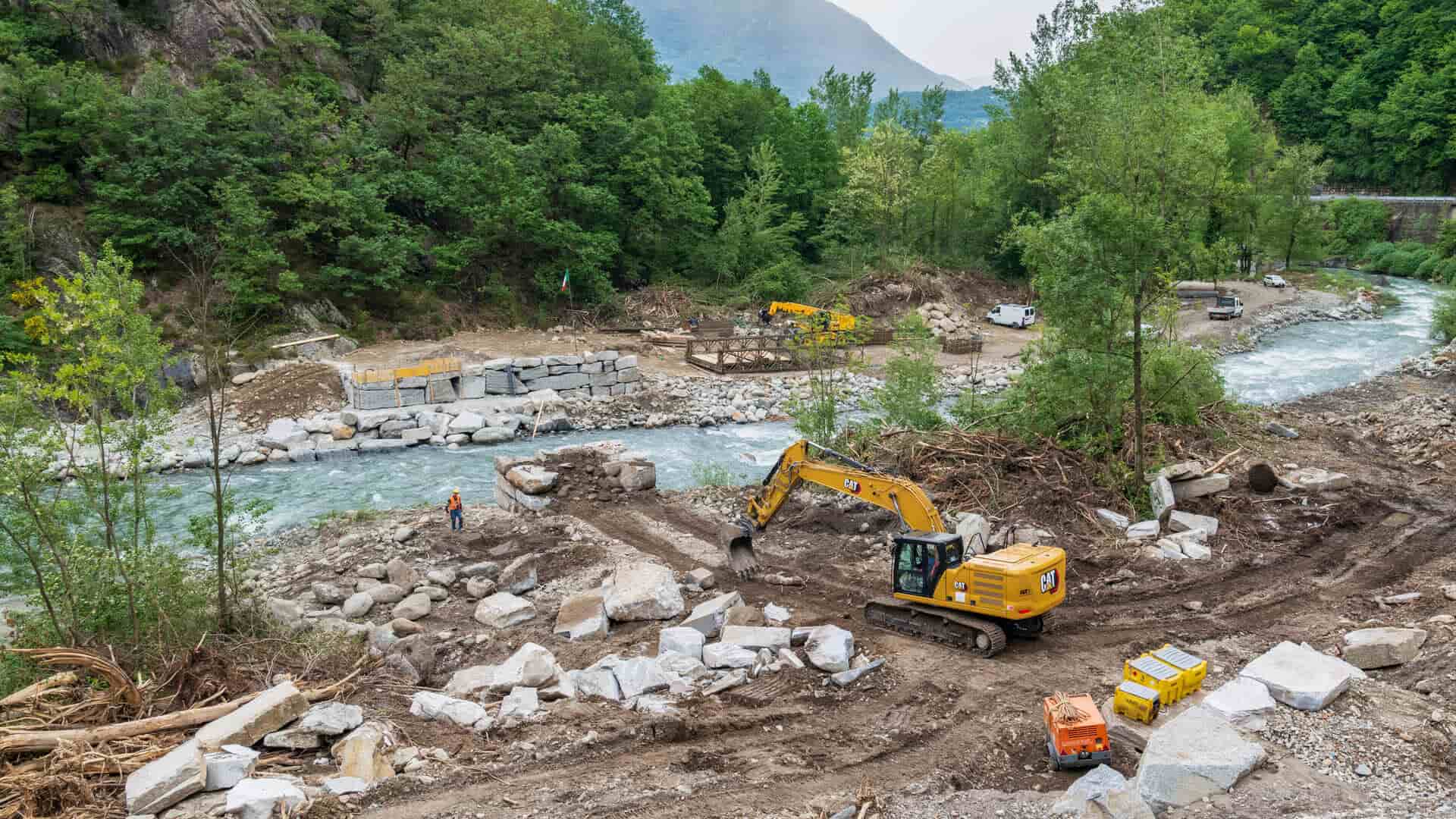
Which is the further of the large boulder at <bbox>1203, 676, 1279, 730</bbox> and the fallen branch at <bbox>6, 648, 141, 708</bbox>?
the fallen branch at <bbox>6, 648, 141, 708</bbox>

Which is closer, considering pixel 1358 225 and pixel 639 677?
pixel 639 677

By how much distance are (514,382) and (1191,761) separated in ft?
76.6

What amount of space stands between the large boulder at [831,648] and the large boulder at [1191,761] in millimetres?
3539

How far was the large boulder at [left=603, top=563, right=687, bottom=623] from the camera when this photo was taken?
39.3ft

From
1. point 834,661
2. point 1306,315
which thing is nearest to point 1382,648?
point 834,661

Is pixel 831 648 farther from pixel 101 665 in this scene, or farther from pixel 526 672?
pixel 101 665

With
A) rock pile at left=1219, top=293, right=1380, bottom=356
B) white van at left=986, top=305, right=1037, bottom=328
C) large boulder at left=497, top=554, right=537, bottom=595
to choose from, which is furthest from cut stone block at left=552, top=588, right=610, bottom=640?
rock pile at left=1219, top=293, right=1380, bottom=356

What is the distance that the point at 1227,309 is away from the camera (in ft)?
128

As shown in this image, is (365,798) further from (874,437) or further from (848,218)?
(848,218)

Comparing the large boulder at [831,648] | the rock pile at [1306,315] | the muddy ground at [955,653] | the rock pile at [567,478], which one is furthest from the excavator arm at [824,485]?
the rock pile at [1306,315]

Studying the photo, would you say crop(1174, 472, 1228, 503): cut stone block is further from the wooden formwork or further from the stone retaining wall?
the stone retaining wall

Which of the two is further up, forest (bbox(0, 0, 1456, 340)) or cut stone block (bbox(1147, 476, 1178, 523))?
forest (bbox(0, 0, 1456, 340))

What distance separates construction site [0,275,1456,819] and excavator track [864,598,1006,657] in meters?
0.04

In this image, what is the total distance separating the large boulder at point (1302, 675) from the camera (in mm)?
8539
